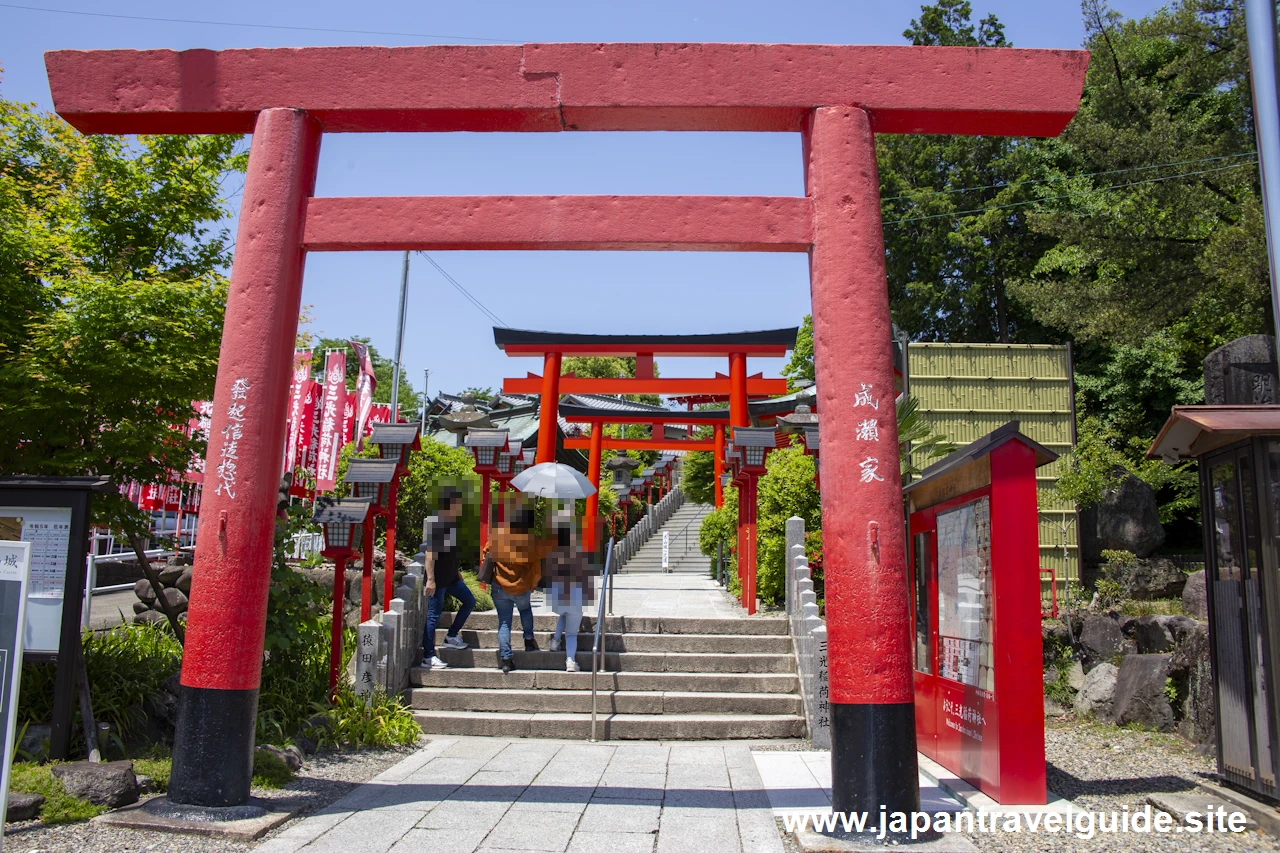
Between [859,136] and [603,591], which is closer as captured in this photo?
[859,136]

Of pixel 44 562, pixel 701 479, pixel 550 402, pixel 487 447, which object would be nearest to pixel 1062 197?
pixel 701 479

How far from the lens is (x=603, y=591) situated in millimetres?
8734

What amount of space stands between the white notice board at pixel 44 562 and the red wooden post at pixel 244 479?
110 centimetres

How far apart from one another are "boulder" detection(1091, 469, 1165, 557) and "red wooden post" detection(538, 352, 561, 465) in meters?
9.62

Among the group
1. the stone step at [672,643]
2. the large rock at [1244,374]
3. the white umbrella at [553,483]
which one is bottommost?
the stone step at [672,643]

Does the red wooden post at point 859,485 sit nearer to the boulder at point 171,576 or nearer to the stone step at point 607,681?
the stone step at point 607,681

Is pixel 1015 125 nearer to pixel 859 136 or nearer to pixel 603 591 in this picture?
pixel 859 136

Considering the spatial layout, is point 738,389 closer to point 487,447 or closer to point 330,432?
point 487,447

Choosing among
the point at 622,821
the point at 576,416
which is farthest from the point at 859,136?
the point at 576,416

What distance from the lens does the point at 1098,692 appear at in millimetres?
8586

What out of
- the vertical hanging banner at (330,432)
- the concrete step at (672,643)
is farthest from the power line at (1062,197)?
the vertical hanging banner at (330,432)

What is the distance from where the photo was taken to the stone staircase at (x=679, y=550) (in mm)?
21703

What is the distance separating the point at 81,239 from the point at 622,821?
6633 mm

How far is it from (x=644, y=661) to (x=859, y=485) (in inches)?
183
